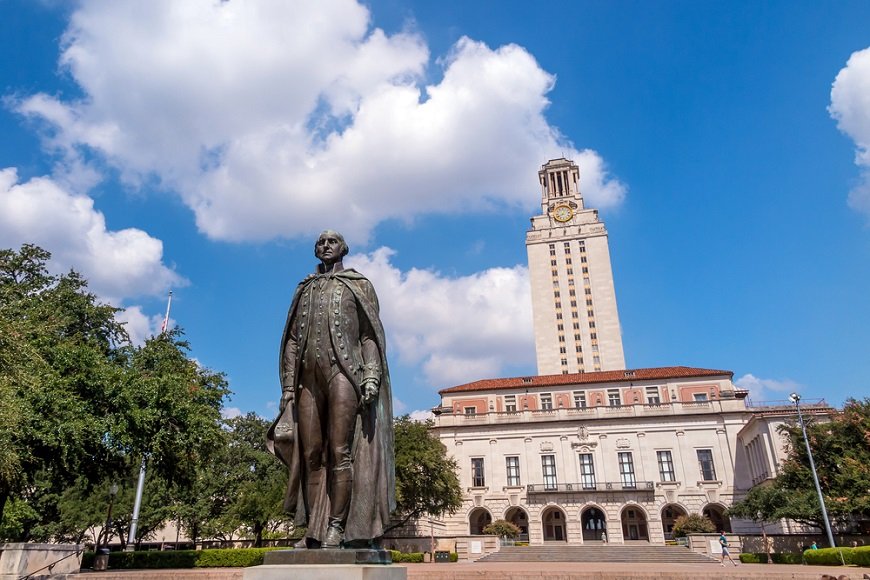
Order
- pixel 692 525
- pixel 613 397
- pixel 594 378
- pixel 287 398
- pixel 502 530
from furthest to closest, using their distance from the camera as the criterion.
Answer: pixel 594 378, pixel 613 397, pixel 502 530, pixel 692 525, pixel 287 398

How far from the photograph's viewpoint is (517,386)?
63594mm

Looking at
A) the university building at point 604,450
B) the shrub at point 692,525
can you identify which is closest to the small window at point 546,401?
the university building at point 604,450

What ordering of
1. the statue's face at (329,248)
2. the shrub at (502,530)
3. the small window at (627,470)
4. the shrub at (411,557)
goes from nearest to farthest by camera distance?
the statue's face at (329,248) → the shrub at (411,557) → the shrub at (502,530) → the small window at (627,470)

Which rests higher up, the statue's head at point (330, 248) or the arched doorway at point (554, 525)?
the statue's head at point (330, 248)

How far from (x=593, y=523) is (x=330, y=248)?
58380 millimetres

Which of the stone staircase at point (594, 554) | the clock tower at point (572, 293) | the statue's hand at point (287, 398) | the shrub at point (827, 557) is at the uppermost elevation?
the clock tower at point (572, 293)

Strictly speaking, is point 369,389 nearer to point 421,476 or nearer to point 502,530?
point 421,476

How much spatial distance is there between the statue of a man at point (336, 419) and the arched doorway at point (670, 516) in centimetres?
5624

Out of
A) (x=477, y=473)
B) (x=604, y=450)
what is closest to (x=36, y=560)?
(x=477, y=473)

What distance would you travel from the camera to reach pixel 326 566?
459 centimetres

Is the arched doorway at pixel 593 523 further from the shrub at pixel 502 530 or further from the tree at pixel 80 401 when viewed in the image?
the tree at pixel 80 401

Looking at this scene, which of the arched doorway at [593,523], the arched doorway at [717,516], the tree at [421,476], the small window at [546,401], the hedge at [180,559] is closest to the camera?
the hedge at [180,559]

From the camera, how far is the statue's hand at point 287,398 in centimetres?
582

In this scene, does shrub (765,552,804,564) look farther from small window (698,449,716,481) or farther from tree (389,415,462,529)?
small window (698,449,716,481)
